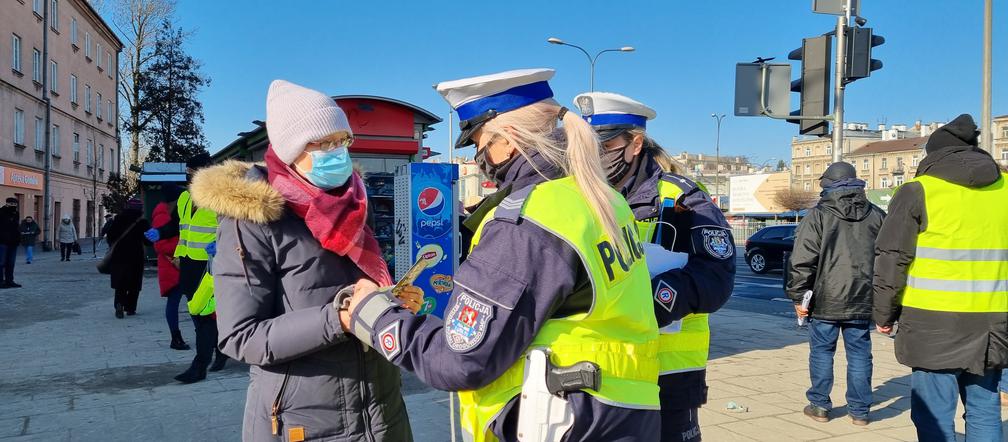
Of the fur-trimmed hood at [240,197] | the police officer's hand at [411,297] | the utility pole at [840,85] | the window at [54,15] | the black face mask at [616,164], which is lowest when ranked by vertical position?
the police officer's hand at [411,297]

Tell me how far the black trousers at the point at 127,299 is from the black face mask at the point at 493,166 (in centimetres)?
999

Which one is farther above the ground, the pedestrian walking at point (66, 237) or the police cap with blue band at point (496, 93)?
the police cap with blue band at point (496, 93)

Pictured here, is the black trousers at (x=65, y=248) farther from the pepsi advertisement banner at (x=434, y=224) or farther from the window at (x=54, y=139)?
the pepsi advertisement banner at (x=434, y=224)

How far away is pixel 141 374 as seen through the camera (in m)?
6.44

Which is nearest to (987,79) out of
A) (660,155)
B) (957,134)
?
(957,134)

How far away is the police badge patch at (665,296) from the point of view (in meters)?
2.32

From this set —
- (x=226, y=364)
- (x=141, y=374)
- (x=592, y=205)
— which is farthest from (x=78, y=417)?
(x=592, y=205)

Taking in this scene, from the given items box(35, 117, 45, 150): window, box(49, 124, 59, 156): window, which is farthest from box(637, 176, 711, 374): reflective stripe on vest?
box(49, 124, 59, 156): window

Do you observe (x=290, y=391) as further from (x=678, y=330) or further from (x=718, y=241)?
(x=718, y=241)

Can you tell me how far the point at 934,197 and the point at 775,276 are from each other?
17.3m

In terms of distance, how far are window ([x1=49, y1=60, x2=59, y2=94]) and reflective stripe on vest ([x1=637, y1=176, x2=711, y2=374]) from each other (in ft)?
119

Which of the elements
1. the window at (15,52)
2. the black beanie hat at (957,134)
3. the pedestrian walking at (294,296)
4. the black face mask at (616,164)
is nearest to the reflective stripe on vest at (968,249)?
the black beanie hat at (957,134)

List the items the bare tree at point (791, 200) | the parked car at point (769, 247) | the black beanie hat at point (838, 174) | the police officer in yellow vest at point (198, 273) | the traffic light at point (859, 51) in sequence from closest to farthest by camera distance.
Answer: the black beanie hat at point (838, 174), the police officer in yellow vest at point (198, 273), the traffic light at point (859, 51), the parked car at point (769, 247), the bare tree at point (791, 200)

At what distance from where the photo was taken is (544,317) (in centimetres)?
158
